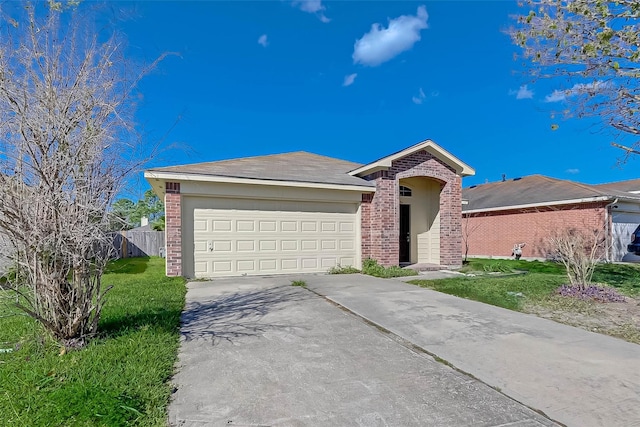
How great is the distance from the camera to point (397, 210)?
1099 cm

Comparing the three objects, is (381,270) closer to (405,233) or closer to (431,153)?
(405,233)

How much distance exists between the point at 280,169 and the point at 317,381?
900cm

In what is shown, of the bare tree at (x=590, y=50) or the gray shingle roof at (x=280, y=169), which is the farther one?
the gray shingle roof at (x=280, y=169)

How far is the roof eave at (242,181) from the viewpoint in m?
8.70

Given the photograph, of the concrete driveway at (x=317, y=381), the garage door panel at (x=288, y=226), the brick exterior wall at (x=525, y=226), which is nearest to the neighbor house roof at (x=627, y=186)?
the brick exterior wall at (x=525, y=226)

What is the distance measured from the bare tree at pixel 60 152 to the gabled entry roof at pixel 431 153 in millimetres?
8070

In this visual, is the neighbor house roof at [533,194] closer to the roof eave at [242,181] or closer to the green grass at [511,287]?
the green grass at [511,287]

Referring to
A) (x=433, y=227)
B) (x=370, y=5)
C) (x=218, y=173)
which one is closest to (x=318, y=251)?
(x=218, y=173)

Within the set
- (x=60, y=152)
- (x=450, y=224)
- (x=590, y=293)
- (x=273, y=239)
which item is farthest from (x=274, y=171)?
(x=590, y=293)

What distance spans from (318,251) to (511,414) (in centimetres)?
817

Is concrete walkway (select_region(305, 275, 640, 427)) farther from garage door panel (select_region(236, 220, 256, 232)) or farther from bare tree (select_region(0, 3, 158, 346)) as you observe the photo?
garage door panel (select_region(236, 220, 256, 232))

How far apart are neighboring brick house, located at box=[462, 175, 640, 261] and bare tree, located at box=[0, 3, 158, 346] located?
13.4 m

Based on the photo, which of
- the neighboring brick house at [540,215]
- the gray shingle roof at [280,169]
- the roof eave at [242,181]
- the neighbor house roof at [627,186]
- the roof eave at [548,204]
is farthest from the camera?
the neighbor house roof at [627,186]

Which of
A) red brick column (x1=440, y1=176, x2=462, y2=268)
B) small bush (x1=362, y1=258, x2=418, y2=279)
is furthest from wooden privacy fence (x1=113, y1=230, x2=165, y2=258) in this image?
red brick column (x1=440, y1=176, x2=462, y2=268)
